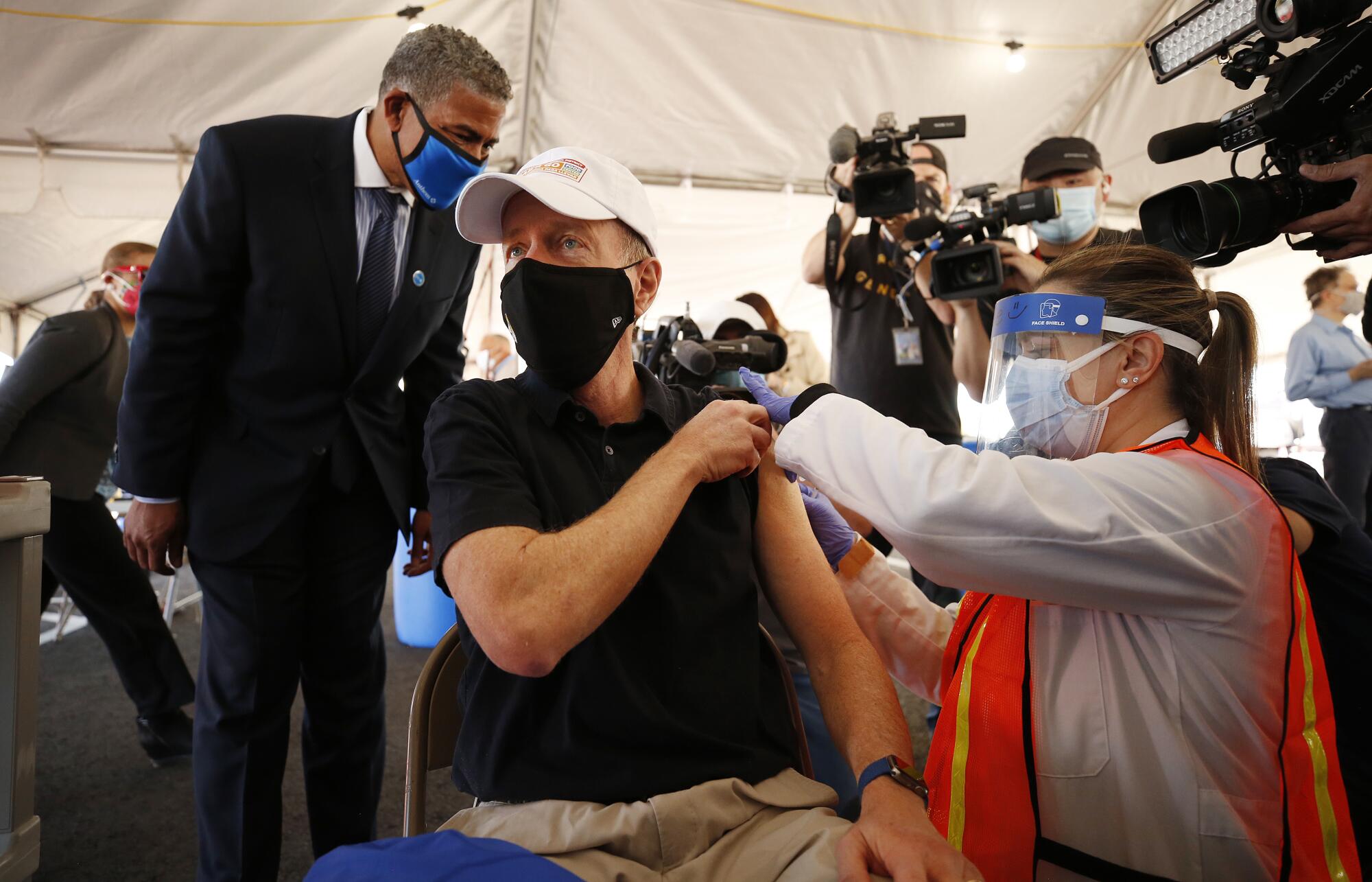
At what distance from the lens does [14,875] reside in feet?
3.48

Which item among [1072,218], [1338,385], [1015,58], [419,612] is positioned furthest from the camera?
[1015,58]

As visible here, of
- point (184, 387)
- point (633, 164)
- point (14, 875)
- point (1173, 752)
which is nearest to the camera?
point (1173, 752)

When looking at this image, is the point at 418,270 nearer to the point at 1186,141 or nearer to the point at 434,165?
the point at 434,165

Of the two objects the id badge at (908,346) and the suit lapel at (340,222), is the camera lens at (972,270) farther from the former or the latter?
the suit lapel at (340,222)

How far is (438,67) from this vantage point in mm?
1785

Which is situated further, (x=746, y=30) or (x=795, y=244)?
(x=795, y=244)

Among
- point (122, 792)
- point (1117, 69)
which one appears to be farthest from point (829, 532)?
point (1117, 69)

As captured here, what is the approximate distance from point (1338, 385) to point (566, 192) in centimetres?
494

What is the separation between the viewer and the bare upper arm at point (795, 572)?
1.23 meters

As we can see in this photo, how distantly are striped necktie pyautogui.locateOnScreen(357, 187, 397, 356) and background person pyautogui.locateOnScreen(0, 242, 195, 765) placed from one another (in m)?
1.81

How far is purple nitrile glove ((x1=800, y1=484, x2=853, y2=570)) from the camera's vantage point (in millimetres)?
1443

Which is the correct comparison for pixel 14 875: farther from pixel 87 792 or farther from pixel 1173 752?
pixel 87 792

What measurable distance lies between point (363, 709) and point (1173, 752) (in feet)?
5.66

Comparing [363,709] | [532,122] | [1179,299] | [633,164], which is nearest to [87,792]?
[363,709]
